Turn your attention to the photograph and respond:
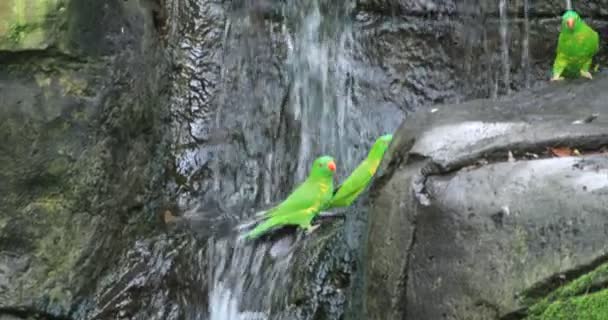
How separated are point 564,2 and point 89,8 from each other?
3913 millimetres

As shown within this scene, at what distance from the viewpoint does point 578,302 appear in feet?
9.28

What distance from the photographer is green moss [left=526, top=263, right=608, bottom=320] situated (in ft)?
9.21

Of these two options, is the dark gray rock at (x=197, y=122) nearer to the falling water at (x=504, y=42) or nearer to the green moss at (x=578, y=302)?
the falling water at (x=504, y=42)

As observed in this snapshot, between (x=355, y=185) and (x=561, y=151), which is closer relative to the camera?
(x=561, y=151)

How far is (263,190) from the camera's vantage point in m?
6.15

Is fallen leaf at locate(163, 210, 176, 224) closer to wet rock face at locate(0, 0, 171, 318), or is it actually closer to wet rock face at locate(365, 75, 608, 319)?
wet rock face at locate(0, 0, 171, 318)

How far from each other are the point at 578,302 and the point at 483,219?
480 mm

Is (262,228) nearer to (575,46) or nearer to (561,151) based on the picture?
(561,151)

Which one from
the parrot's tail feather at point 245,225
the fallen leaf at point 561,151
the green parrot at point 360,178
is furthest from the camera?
the parrot's tail feather at point 245,225

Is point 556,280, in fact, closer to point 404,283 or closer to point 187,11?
point 404,283

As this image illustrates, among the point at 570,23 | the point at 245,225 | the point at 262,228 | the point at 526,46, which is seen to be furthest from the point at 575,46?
the point at 245,225

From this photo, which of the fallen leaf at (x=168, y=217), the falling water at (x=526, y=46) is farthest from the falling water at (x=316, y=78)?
the falling water at (x=526, y=46)

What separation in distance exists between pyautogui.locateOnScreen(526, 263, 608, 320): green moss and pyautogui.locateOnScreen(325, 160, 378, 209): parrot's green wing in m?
1.87

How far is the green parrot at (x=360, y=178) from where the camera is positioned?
4664 millimetres
